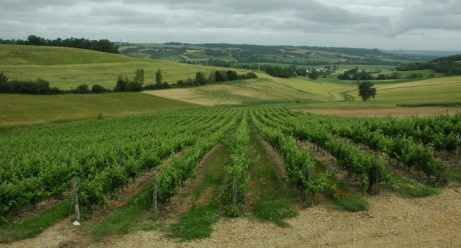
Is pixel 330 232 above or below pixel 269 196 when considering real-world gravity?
above

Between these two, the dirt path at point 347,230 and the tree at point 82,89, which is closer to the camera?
the dirt path at point 347,230

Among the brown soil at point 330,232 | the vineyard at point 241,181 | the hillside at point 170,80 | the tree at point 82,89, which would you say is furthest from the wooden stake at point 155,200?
the tree at point 82,89

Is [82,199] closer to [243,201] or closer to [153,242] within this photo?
[153,242]

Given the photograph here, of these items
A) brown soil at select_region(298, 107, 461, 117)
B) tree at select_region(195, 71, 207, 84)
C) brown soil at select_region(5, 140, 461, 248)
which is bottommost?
brown soil at select_region(298, 107, 461, 117)

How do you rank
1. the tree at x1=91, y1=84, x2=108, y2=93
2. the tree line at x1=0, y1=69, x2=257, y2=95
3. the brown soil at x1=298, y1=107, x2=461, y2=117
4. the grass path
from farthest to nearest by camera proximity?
1. the tree at x1=91, y1=84, x2=108, y2=93
2. the tree line at x1=0, y1=69, x2=257, y2=95
3. the brown soil at x1=298, y1=107, x2=461, y2=117
4. the grass path

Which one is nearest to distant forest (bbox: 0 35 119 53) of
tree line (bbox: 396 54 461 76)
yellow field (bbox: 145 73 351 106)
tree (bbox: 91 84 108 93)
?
yellow field (bbox: 145 73 351 106)

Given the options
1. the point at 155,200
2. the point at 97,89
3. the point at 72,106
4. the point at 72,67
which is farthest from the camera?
the point at 72,67

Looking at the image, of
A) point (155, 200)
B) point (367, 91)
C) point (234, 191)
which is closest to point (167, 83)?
point (367, 91)

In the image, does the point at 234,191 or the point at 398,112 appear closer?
the point at 234,191

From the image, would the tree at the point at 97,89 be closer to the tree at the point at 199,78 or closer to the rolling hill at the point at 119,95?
the rolling hill at the point at 119,95

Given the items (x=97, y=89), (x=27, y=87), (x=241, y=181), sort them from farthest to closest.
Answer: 1. (x=97, y=89)
2. (x=27, y=87)
3. (x=241, y=181)

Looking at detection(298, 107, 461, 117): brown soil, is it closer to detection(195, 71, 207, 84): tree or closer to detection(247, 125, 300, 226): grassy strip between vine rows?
detection(247, 125, 300, 226): grassy strip between vine rows

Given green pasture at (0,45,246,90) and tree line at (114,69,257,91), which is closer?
tree line at (114,69,257,91)

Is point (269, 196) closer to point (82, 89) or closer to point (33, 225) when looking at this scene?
point (33, 225)
